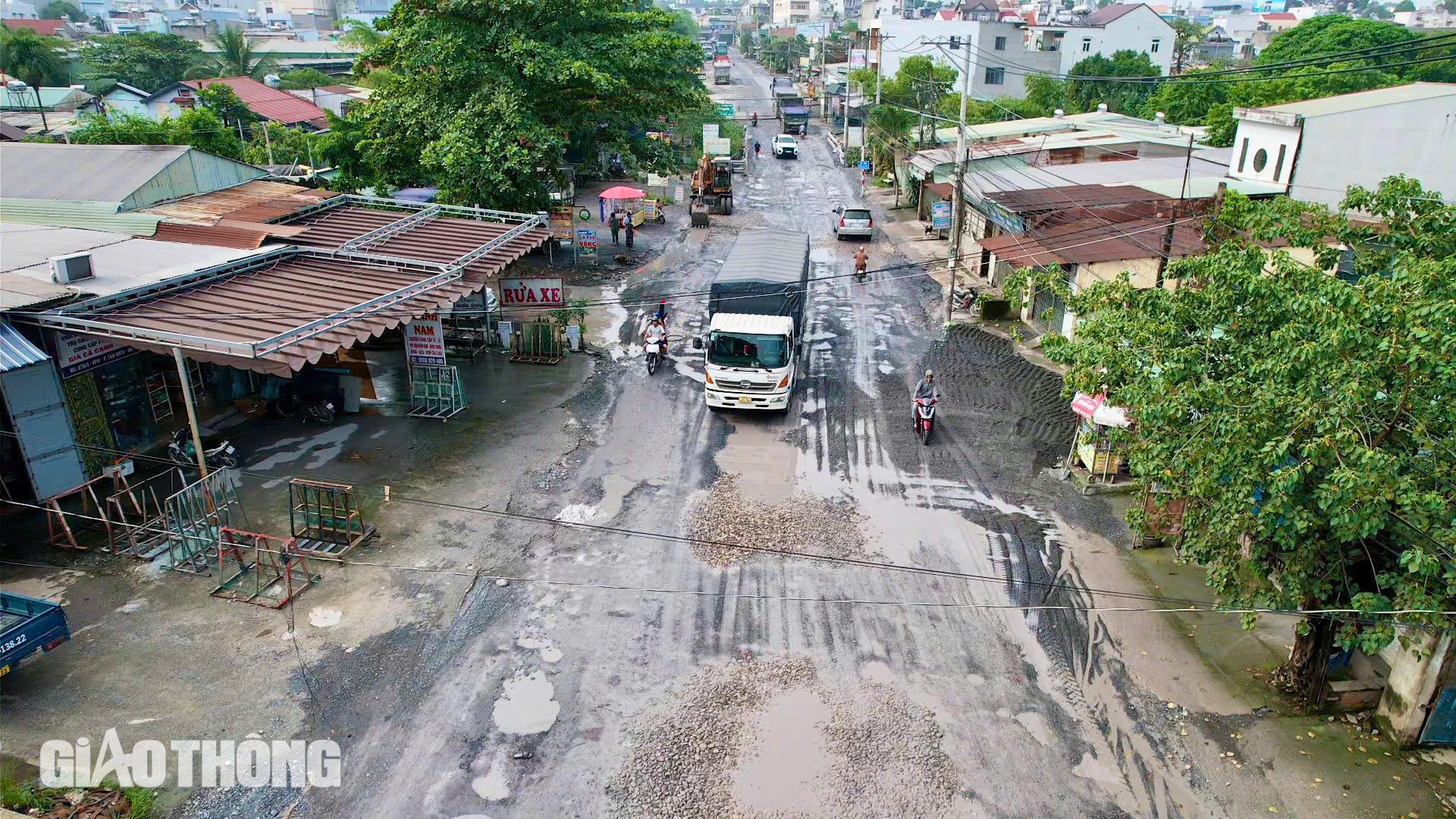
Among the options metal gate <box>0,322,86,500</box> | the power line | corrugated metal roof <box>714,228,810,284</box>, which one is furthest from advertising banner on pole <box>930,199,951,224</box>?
metal gate <box>0,322,86,500</box>

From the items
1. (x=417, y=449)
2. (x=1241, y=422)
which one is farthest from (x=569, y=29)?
(x=1241, y=422)

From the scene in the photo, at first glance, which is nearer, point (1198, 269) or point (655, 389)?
point (1198, 269)

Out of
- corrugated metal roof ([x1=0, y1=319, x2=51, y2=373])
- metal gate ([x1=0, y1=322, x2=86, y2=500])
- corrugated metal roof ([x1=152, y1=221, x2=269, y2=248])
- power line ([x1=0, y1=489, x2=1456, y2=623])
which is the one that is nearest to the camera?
power line ([x1=0, y1=489, x2=1456, y2=623])

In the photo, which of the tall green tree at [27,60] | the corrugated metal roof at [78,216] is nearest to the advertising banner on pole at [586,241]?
the corrugated metal roof at [78,216]

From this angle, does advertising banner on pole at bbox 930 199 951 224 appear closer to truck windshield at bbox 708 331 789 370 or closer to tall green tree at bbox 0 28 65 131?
truck windshield at bbox 708 331 789 370

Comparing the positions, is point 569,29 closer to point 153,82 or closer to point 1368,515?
point 1368,515

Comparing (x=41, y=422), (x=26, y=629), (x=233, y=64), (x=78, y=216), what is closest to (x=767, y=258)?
(x=41, y=422)
